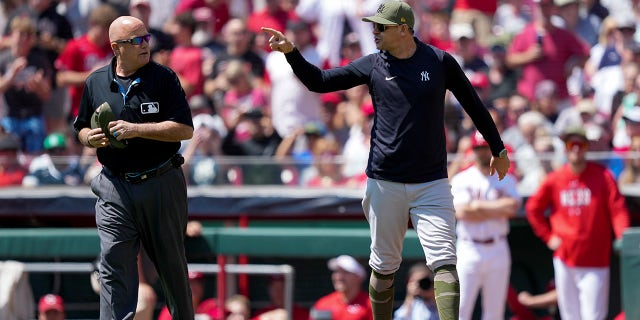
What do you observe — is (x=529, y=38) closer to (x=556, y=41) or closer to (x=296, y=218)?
(x=556, y=41)

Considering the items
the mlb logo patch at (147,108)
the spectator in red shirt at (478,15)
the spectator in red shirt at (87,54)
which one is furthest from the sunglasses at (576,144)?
the spectator in red shirt at (87,54)

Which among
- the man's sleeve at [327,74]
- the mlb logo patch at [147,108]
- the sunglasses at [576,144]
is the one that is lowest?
the sunglasses at [576,144]

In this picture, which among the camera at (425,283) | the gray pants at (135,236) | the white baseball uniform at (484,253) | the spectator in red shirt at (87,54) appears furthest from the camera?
the spectator in red shirt at (87,54)

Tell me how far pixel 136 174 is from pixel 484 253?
3758 millimetres

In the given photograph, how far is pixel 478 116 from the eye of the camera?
6.65m

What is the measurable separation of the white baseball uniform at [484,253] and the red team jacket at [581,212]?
1.02 feet

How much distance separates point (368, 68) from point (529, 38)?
6383 millimetres

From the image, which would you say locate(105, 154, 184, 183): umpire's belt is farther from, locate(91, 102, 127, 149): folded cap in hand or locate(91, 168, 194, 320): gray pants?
locate(91, 102, 127, 149): folded cap in hand

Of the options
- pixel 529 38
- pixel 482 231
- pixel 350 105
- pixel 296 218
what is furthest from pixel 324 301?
pixel 529 38

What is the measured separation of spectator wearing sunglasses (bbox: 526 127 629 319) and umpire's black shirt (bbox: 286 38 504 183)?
120 inches

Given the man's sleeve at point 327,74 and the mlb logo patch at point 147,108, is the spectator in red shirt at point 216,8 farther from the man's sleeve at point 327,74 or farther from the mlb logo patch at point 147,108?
the mlb logo patch at point 147,108

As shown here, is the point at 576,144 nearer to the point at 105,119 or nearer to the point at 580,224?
the point at 580,224

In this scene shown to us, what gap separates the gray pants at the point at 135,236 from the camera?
253 inches

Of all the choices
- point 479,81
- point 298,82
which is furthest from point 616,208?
point 298,82
